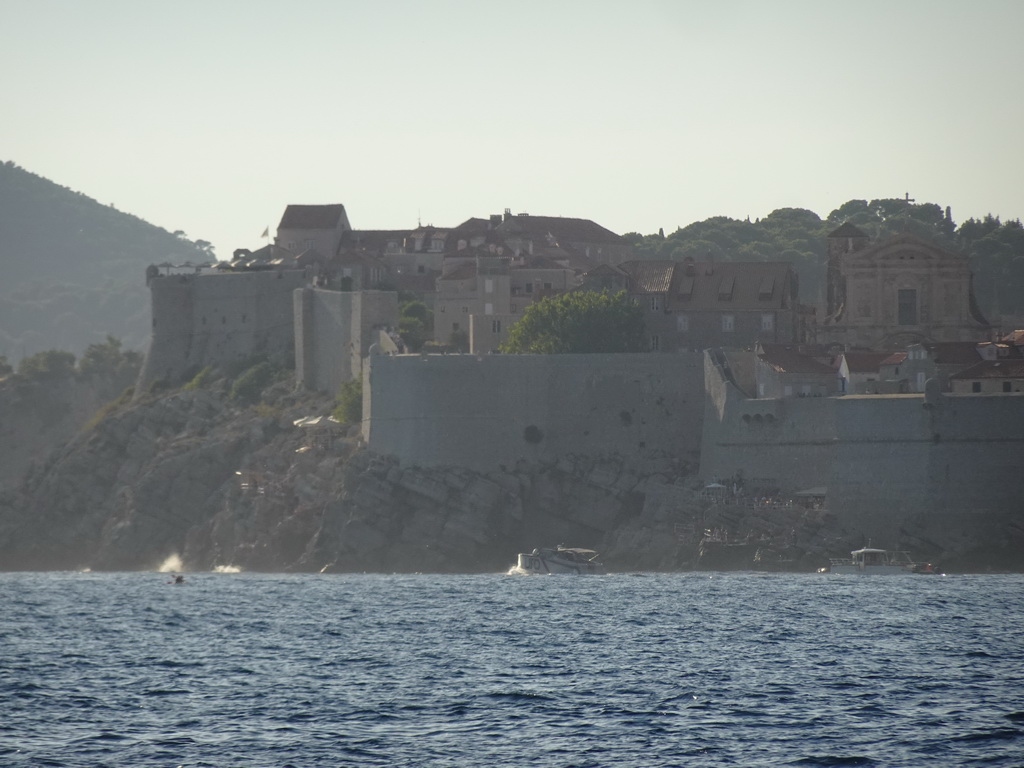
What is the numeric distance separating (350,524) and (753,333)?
813 inches

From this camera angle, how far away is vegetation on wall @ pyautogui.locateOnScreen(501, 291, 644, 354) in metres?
91.0

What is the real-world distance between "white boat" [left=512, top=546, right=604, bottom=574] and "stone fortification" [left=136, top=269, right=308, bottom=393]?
2625 cm

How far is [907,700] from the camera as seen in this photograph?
43.3 metres

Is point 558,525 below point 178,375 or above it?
below

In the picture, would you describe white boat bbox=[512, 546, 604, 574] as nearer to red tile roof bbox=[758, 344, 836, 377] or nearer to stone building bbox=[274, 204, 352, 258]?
red tile roof bbox=[758, 344, 836, 377]

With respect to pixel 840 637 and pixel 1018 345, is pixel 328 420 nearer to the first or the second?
pixel 1018 345

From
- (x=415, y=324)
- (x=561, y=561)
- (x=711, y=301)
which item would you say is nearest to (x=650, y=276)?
(x=711, y=301)

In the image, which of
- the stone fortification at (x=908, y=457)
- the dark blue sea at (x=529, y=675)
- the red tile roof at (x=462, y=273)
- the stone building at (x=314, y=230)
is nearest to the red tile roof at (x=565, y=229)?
the stone building at (x=314, y=230)

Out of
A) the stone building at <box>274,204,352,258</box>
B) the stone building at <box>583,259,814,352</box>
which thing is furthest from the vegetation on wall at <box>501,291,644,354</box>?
the stone building at <box>274,204,352,258</box>

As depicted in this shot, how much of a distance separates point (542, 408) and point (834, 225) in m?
76.5

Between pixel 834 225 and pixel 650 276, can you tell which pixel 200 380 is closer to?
pixel 650 276

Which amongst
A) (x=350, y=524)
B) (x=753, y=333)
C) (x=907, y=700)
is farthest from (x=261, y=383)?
(x=907, y=700)

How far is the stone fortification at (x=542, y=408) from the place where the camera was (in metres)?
86.9

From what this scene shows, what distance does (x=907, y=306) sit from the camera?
94.4m
